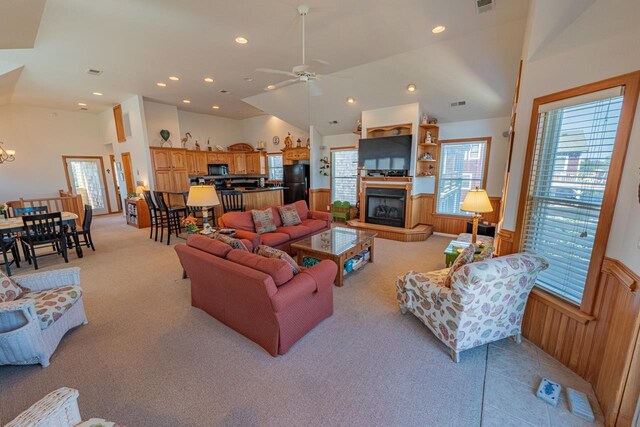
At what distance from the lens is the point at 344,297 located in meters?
3.19

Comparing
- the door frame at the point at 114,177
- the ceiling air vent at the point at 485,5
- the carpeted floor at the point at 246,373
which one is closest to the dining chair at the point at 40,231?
the carpeted floor at the point at 246,373

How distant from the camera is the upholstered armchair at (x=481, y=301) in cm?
196

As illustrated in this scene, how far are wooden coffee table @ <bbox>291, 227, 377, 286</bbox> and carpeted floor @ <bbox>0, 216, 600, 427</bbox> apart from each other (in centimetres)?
52

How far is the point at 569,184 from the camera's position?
215 cm

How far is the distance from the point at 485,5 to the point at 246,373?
4.61m

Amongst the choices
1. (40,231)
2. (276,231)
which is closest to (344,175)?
(276,231)

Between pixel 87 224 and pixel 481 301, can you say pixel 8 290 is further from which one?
pixel 481 301

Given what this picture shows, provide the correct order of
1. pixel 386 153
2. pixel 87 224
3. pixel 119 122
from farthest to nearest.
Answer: pixel 119 122
pixel 386 153
pixel 87 224

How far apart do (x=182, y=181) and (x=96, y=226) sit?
2.63 metres

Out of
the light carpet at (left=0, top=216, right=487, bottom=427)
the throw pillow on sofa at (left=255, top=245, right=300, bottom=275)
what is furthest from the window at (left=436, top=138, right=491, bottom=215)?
the throw pillow on sofa at (left=255, top=245, right=300, bottom=275)

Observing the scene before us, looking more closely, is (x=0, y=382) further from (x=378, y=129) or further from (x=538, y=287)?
(x=378, y=129)

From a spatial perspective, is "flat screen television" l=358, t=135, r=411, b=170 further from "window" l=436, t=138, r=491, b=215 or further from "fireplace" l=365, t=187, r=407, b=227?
"window" l=436, t=138, r=491, b=215

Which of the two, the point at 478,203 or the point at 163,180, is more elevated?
the point at 163,180

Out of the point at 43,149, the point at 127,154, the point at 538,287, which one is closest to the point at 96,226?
the point at 127,154
